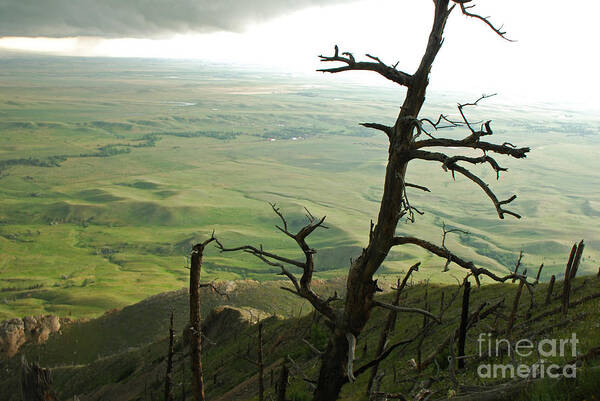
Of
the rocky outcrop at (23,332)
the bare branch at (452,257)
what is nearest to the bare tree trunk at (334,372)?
the bare branch at (452,257)

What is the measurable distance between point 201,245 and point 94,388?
36.6 m

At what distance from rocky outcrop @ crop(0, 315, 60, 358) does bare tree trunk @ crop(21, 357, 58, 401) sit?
5571cm

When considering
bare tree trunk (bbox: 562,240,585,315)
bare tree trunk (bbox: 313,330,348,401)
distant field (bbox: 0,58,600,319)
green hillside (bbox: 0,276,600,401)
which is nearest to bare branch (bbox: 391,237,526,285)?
green hillside (bbox: 0,276,600,401)

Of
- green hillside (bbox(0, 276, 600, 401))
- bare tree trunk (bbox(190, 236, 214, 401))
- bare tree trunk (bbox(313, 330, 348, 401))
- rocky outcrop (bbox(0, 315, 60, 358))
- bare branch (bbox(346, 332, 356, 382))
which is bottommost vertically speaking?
rocky outcrop (bbox(0, 315, 60, 358))

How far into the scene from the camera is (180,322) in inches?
2270

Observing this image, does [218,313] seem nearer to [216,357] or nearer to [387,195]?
[216,357]

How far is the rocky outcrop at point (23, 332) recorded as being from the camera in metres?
54.6

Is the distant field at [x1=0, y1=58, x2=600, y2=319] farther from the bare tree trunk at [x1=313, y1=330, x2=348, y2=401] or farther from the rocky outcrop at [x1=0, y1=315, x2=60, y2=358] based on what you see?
the bare tree trunk at [x1=313, y1=330, x2=348, y2=401]

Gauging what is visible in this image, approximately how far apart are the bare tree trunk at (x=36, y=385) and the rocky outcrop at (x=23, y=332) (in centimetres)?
5571

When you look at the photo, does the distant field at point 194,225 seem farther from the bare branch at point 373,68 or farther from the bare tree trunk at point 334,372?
the bare branch at point 373,68

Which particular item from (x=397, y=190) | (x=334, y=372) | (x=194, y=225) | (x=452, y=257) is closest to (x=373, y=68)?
(x=397, y=190)

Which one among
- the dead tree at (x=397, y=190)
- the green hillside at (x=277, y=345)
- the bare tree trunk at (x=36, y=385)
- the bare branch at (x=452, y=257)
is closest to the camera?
the dead tree at (x=397, y=190)

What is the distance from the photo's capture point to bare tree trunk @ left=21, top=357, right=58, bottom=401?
23.1 ft

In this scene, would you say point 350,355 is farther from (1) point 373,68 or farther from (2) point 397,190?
(1) point 373,68
